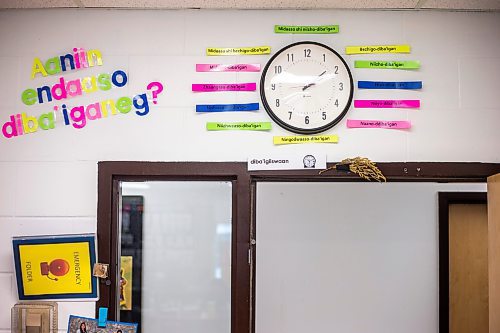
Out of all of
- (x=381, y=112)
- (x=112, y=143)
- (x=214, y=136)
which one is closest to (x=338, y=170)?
(x=381, y=112)

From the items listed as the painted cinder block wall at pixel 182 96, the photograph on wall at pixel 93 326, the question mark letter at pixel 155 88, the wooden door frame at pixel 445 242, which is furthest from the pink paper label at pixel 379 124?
the wooden door frame at pixel 445 242

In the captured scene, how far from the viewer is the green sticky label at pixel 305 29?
302 cm

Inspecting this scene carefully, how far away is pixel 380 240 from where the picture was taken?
4.59 metres

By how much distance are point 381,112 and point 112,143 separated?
122 centimetres

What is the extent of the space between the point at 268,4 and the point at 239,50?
0.24 metres

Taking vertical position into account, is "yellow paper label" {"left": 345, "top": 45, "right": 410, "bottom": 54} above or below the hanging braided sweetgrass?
above

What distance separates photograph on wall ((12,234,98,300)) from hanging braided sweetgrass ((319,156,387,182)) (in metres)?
1.19

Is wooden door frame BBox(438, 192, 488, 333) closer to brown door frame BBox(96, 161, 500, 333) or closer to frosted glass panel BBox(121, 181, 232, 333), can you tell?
frosted glass panel BBox(121, 181, 232, 333)

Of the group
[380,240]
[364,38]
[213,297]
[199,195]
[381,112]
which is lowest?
[213,297]

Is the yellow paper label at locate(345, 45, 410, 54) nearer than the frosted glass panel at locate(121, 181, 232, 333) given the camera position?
Yes

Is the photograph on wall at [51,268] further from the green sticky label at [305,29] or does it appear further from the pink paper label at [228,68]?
the green sticky label at [305,29]

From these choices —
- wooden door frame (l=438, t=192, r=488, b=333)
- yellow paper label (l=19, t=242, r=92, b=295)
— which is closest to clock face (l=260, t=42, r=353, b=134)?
yellow paper label (l=19, t=242, r=92, b=295)

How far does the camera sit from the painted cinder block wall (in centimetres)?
298

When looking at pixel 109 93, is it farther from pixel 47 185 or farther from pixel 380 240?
pixel 380 240
